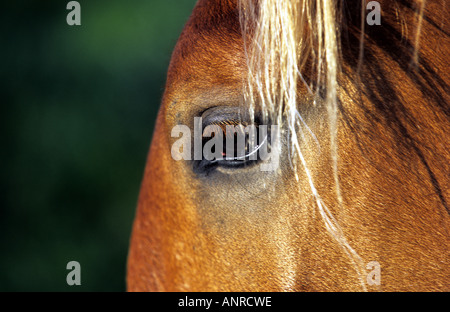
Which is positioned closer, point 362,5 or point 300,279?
point 362,5

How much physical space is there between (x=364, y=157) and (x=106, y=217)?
3.48m

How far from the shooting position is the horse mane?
1105mm

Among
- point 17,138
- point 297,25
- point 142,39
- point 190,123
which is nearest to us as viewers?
point 297,25

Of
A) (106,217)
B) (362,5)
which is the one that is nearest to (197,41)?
(362,5)

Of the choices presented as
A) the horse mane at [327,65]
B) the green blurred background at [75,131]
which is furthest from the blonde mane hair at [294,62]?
the green blurred background at [75,131]

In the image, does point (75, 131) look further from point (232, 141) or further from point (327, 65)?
point (327, 65)

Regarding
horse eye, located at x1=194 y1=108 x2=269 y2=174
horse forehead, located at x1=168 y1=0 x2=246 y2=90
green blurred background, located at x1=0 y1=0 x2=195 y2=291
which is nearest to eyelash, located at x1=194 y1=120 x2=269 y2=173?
horse eye, located at x1=194 y1=108 x2=269 y2=174

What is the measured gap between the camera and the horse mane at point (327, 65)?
111cm

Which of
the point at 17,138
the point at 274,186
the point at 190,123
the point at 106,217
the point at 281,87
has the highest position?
the point at 281,87

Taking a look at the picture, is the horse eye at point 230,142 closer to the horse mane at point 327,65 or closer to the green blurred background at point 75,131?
the horse mane at point 327,65

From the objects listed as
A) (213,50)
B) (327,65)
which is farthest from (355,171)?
(213,50)

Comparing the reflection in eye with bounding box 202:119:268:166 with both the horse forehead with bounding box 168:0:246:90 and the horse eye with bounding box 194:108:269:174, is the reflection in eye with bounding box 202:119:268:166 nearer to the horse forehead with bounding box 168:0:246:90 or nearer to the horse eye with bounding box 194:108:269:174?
the horse eye with bounding box 194:108:269:174
